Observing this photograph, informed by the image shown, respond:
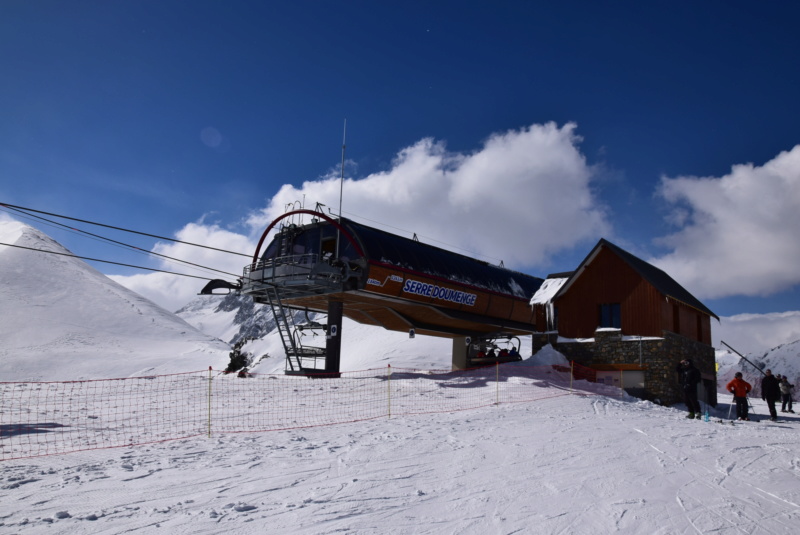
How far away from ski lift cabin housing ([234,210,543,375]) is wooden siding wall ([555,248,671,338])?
5073 millimetres

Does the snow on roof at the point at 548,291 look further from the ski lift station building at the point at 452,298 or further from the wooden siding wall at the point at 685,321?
the wooden siding wall at the point at 685,321

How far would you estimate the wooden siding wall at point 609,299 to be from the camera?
22188 mm

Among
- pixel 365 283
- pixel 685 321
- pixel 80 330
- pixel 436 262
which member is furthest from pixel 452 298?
pixel 80 330

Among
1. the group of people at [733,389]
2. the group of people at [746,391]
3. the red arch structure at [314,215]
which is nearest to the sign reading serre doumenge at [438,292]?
the red arch structure at [314,215]

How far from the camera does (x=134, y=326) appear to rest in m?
81.8

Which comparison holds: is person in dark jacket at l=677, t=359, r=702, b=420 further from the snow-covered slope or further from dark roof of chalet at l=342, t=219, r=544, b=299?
the snow-covered slope

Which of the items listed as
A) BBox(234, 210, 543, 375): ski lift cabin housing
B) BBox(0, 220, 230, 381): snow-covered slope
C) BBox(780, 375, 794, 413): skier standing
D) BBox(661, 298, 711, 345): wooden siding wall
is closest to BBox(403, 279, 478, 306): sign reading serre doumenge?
BBox(234, 210, 543, 375): ski lift cabin housing

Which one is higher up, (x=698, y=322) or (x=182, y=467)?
(x=698, y=322)

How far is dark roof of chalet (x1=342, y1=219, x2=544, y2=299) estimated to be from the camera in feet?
Answer: 77.2

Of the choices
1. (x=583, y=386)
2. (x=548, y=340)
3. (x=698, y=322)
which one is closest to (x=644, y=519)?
(x=583, y=386)

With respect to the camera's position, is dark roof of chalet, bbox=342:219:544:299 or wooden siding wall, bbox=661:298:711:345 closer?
wooden siding wall, bbox=661:298:711:345

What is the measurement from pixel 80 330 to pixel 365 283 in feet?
204

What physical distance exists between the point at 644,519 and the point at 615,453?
3.52m

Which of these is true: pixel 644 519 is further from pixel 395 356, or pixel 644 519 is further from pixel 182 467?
pixel 395 356
